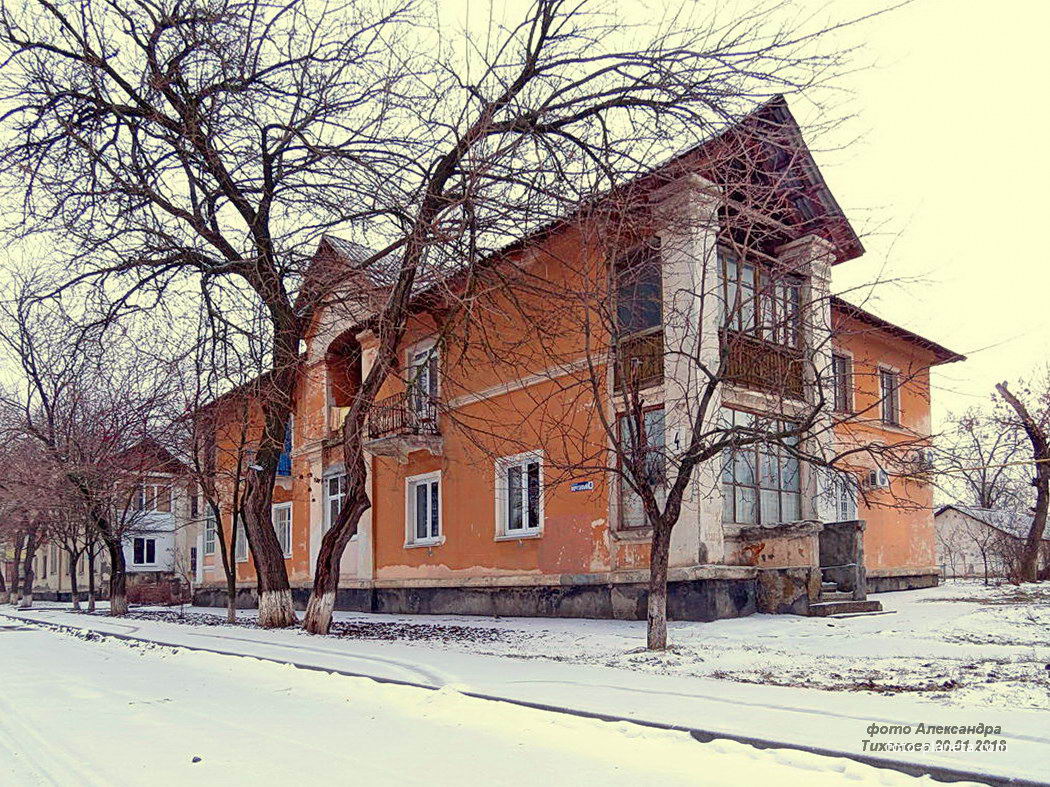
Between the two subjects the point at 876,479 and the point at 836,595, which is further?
the point at 876,479

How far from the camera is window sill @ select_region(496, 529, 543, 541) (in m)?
20.0

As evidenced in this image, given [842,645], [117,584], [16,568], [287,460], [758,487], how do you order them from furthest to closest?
1. [16,568]
2. [287,460]
3. [117,584]
4. [758,487]
5. [842,645]

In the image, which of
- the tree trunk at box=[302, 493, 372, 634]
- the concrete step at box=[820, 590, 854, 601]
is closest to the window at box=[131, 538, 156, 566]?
the tree trunk at box=[302, 493, 372, 634]

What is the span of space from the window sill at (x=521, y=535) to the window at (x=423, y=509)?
2.69m

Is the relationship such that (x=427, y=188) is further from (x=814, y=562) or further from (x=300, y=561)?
(x=300, y=561)

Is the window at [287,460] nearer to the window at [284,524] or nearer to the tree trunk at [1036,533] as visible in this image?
the window at [284,524]

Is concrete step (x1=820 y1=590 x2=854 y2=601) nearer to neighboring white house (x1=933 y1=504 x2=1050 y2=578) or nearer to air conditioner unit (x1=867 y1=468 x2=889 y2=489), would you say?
air conditioner unit (x1=867 y1=468 x2=889 y2=489)

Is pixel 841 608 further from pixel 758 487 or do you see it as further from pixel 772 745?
pixel 772 745

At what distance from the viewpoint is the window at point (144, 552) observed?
5790 centimetres

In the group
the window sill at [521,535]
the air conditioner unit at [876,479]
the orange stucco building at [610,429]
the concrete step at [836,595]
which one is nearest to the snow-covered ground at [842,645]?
the concrete step at [836,595]

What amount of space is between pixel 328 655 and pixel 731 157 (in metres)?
7.27

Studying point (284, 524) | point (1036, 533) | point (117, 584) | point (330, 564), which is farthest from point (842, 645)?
point (284, 524)

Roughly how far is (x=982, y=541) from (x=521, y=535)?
67.9 feet

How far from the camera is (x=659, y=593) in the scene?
1155 cm
